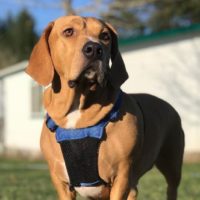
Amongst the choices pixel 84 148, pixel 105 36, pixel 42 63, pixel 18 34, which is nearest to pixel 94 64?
pixel 105 36

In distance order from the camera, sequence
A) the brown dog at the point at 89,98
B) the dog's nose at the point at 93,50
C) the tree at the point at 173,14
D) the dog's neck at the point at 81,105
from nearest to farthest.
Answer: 1. the dog's nose at the point at 93,50
2. the brown dog at the point at 89,98
3. the dog's neck at the point at 81,105
4. the tree at the point at 173,14

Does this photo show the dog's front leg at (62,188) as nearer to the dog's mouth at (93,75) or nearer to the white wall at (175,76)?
the dog's mouth at (93,75)

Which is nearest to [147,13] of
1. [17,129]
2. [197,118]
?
[17,129]

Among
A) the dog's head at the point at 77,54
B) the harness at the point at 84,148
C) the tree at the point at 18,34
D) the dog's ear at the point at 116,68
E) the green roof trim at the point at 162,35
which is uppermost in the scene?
the dog's head at the point at 77,54

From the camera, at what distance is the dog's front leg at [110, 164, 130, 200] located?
5.36m

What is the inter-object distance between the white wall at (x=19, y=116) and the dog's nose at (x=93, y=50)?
22.2m

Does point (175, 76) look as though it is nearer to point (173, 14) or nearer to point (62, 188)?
point (173, 14)

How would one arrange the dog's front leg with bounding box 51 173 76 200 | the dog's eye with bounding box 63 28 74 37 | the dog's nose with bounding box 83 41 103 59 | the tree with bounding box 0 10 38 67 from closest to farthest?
1. the dog's nose with bounding box 83 41 103 59
2. the dog's eye with bounding box 63 28 74 37
3. the dog's front leg with bounding box 51 173 76 200
4. the tree with bounding box 0 10 38 67

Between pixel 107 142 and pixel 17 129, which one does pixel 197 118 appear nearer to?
pixel 17 129

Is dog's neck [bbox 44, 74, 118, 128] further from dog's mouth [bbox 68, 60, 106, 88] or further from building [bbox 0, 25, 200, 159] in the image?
building [bbox 0, 25, 200, 159]

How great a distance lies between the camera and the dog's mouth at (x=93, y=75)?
5051 mm

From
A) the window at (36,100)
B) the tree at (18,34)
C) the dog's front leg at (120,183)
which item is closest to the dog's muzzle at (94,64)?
the dog's front leg at (120,183)

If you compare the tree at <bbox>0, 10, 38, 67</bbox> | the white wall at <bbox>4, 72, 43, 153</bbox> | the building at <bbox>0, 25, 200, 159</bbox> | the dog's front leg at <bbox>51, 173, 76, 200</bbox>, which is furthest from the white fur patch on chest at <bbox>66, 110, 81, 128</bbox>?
the tree at <bbox>0, 10, 38, 67</bbox>

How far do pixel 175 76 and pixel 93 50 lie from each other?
672 inches
